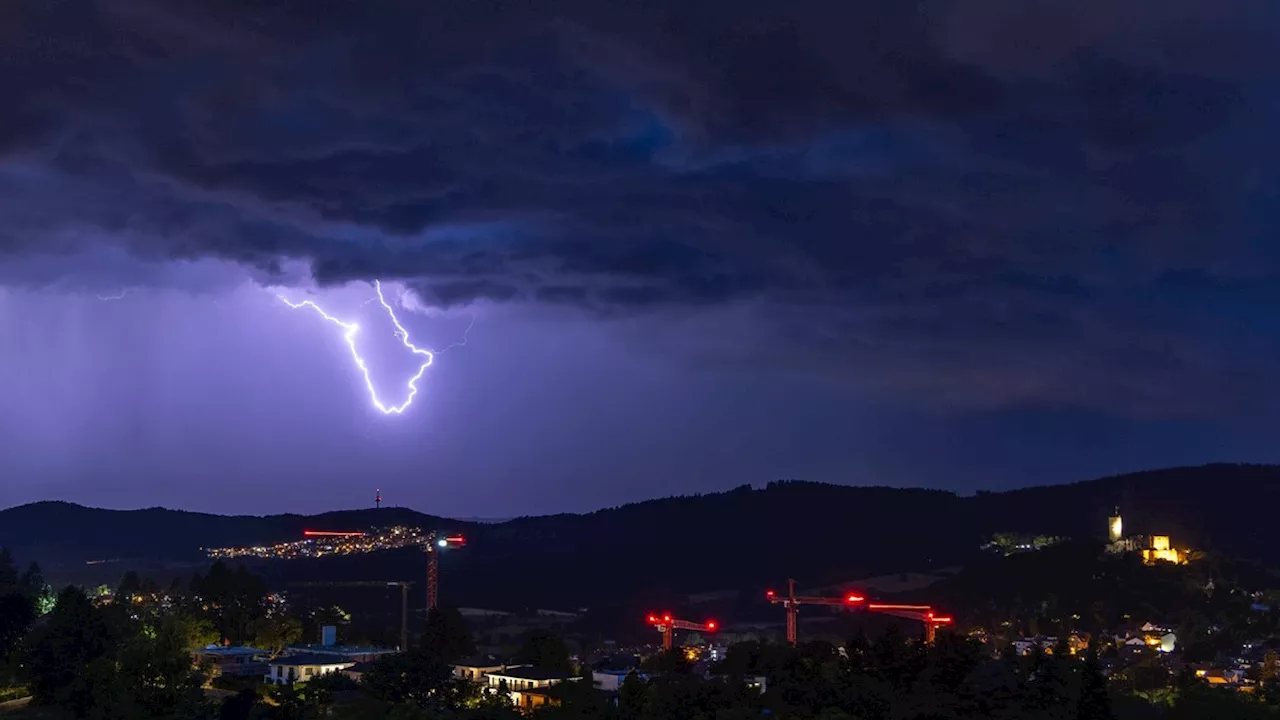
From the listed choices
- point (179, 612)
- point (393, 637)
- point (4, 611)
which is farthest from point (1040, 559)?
point (4, 611)

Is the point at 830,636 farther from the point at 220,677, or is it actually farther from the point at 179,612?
the point at 220,677

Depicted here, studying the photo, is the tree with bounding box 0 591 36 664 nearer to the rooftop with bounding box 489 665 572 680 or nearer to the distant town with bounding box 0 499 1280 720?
the distant town with bounding box 0 499 1280 720

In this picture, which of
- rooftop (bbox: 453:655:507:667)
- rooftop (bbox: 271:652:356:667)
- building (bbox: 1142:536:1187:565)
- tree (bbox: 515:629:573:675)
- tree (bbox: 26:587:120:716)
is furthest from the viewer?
building (bbox: 1142:536:1187:565)

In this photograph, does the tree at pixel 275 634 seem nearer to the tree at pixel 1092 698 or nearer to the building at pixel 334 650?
the building at pixel 334 650

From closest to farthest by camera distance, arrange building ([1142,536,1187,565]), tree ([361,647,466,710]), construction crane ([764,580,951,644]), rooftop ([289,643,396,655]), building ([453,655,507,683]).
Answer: tree ([361,647,466,710])
building ([453,655,507,683])
rooftop ([289,643,396,655])
construction crane ([764,580,951,644])
building ([1142,536,1187,565])

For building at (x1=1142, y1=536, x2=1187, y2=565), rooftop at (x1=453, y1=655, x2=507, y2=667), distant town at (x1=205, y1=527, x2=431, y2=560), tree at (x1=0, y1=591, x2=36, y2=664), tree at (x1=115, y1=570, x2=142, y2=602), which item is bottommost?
rooftop at (x1=453, y1=655, x2=507, y2=667)

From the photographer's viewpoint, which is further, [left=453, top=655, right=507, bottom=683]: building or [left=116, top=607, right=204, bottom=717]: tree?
[left=453, top=655, right=507, bottom=683]: building

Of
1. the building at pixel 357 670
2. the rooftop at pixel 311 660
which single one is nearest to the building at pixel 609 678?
the building at pixel 357 670

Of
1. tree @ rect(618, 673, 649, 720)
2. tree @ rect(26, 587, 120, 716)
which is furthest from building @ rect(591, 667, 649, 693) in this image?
tree @ rect(26, 587, 120, 716)
